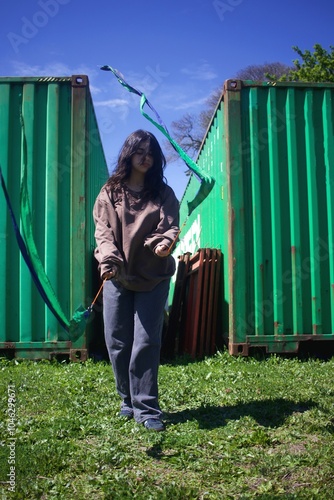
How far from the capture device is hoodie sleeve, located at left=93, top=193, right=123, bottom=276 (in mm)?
3035

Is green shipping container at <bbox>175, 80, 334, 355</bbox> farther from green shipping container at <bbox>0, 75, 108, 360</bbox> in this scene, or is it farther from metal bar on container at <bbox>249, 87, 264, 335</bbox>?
green shipping container at <bbox>0, 75, 108, 360</bbox>

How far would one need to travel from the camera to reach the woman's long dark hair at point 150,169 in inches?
132

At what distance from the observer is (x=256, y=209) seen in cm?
554

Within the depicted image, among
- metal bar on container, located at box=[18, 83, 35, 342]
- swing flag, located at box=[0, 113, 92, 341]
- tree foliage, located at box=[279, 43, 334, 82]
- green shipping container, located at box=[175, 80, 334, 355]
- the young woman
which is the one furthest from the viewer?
tree foliage, located at box=[279, 43, 334, 82]

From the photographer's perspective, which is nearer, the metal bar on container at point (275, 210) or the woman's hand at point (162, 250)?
the woman's hand at point (162, 250)

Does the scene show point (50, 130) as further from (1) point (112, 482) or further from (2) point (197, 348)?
(1) point (112, 482)

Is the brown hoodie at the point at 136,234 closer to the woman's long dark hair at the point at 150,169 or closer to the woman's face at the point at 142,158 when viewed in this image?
the woman's long dark hair at the point at 150,169

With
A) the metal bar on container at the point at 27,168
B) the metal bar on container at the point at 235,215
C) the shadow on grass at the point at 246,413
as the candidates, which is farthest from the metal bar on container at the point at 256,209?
the metal bar on container at the point at 27,168

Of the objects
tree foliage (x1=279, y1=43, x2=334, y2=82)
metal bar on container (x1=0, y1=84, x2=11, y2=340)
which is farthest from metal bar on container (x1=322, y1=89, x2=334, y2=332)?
tree foliage (x1=279, y1=43, x2=334, y2=82)

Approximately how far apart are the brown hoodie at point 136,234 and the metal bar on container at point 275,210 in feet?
8.06

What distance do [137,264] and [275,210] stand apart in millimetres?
2782

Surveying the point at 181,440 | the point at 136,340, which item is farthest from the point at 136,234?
the point at 181,440

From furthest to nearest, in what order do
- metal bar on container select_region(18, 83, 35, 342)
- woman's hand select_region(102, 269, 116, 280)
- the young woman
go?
1. metal bar on container select_region(18, 83, 35, 342)
2. the young woman
3. woman's hand select_region(102, 269, 116, 280)

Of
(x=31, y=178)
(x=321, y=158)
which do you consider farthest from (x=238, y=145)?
(x=31, y=178)
